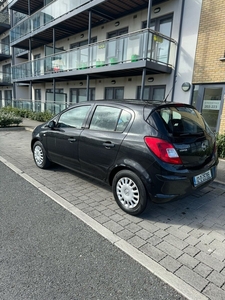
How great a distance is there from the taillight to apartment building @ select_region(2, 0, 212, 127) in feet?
19.1

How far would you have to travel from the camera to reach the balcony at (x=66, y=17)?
9.63m

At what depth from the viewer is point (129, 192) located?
3.07 m

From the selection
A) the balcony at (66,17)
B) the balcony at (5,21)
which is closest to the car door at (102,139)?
the balcony at (66,17)

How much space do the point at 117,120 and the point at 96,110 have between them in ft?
1.91

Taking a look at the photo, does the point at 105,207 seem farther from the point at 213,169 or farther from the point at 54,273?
the point at 213,169

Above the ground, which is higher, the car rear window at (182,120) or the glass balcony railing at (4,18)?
the glass balcony railing at (4,18)

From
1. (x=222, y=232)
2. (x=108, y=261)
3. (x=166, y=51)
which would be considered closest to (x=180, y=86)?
(x=166, y=51)

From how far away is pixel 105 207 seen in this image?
3.31 m

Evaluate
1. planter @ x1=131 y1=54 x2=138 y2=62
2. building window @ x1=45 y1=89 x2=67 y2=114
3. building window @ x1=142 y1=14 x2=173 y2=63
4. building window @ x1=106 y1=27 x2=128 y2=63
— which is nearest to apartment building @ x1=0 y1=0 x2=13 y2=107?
building window @ x1=45 y1=89 x2=67 y2=114

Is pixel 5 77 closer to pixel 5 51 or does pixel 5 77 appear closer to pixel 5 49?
pixel 5 51

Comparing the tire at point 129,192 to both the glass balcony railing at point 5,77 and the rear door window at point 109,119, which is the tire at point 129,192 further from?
the glass balcony railing at point 5,77

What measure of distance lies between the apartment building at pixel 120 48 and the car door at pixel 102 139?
5093mm

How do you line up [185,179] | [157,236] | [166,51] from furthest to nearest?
[166,51] < [185,179] < [157,236]

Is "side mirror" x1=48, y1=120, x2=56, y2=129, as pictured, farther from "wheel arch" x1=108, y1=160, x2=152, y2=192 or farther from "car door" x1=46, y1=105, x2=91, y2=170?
"wheel arch" x1=108, y1=160, x2=152, y2=192
